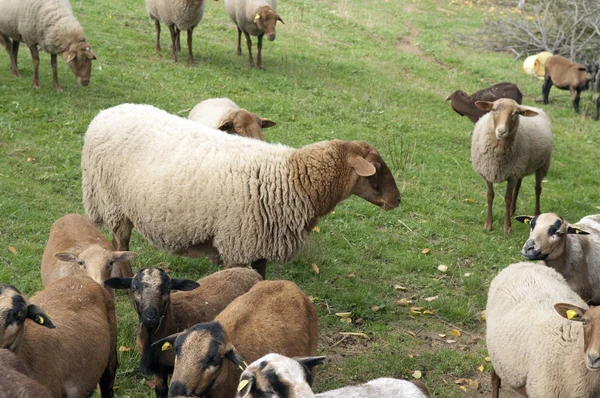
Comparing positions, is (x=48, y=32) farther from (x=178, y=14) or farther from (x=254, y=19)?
(x=254, y=19)

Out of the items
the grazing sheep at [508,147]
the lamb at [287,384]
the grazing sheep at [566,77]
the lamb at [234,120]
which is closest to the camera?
the lamb at [287,384]

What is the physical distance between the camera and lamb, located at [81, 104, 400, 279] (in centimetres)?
740

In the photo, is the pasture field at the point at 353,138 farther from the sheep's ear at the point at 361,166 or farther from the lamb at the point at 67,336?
the sheep's ear at the point at 361,166

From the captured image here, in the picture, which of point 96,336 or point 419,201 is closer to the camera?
point 96,336

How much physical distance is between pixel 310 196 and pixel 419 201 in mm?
3898

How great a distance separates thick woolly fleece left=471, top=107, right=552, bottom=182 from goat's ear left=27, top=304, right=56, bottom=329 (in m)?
7.41

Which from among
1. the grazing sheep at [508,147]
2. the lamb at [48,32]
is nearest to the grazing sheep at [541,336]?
the grazing sheep at [508,147]

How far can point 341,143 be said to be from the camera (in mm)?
7656

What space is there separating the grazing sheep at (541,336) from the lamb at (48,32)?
9.21 m

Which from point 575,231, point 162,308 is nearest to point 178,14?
point 575,231

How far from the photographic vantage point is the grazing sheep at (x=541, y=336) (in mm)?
5406

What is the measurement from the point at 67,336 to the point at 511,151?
729 cm


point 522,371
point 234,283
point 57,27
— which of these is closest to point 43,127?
point 57,27

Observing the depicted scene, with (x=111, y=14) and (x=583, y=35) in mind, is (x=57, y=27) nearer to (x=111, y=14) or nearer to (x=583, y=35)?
(x=111, y=14)
